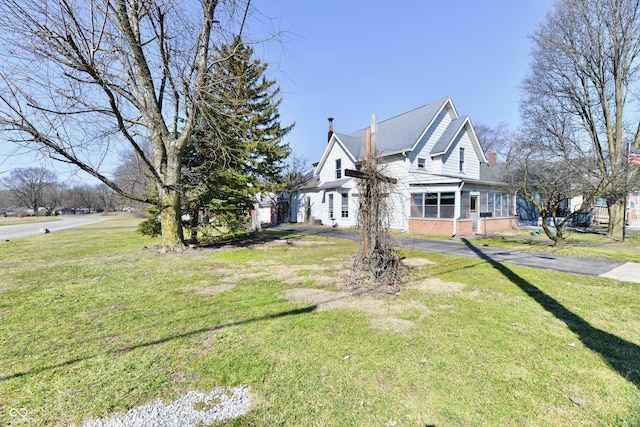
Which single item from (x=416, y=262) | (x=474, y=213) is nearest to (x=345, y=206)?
(x=474, y=213)

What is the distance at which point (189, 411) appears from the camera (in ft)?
7.69

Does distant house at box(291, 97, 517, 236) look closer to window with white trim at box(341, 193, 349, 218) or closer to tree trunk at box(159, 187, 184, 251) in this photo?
window with white trim at box(341, 193, 349, 218)

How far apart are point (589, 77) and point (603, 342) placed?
17418 millimetres

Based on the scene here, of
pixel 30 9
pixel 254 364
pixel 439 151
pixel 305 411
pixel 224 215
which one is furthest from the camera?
pixel 439 151

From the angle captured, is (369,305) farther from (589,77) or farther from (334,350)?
(589,77)

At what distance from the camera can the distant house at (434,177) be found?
15.1 m

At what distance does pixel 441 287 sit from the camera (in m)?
5.77

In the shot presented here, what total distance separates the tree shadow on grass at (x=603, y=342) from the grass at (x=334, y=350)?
0.08 ft

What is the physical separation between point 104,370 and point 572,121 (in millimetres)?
22056

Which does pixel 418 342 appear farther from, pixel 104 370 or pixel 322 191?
pixel 322 191

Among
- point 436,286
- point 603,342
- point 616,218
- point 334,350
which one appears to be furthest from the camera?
point 616,218

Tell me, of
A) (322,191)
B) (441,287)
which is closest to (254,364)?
(441,287)

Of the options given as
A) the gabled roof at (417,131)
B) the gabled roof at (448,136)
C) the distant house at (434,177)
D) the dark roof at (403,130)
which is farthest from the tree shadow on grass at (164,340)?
the gabled roof at (448,136)

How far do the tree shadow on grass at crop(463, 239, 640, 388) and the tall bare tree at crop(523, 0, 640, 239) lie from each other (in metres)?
10.7
